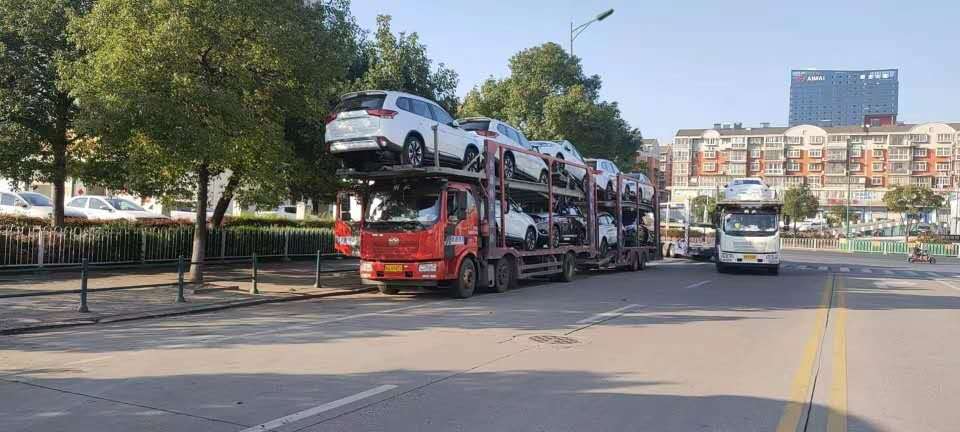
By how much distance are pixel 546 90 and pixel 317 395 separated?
28.4 m

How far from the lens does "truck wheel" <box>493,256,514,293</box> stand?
16969 mm

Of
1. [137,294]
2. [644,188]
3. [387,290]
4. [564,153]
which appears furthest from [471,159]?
[644,188]

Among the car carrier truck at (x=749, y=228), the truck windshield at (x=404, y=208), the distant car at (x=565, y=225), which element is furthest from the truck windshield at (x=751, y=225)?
the truck windshield at (x=404, y=208)

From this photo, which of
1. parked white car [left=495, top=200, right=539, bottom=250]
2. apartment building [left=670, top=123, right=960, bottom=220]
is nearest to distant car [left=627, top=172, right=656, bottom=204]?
parked white car [left=495, top=200, right=539, bottom=250]

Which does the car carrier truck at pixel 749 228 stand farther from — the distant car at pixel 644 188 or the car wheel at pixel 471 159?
the car wheel at pixel 471 159

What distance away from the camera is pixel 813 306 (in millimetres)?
15320

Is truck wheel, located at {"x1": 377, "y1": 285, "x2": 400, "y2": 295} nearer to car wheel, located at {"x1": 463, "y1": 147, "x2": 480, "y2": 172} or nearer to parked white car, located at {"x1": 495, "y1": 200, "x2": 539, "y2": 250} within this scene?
parked white car, located at {"x1": 495, "y1": 200, "x2": 539, "y2": 250}

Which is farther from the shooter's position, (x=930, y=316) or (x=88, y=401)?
(x=930, y=316)

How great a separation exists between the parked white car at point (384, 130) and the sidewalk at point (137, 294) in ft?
12.0

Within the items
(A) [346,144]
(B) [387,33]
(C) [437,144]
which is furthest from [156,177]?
(B) [387,33]

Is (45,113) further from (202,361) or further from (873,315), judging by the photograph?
(873,315)

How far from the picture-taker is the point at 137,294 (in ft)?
47.5

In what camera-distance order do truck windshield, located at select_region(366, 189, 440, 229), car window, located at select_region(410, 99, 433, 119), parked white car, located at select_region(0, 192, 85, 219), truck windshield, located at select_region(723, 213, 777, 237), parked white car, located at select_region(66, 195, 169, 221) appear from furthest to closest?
parked white car, located at select_region(66, 195, 169, 221)
parked white car, located at select_region(0, 192, 85, 219)
truck windshield, located at select_region(723, 213, 777, 237)
truck windshield, located at select_region(366, 189, 440, 229)
car window, located at select_region(410, 99, 433, 119)

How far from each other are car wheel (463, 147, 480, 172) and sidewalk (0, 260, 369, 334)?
4127mm
